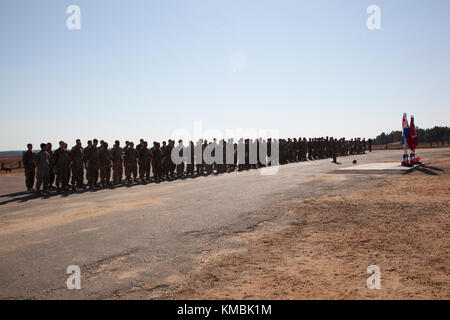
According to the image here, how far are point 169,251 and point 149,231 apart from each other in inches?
54.2

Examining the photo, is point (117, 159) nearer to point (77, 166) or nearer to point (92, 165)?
point (92, 165)

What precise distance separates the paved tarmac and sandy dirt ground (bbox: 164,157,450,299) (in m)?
0.45

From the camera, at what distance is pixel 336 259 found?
14.5 ft

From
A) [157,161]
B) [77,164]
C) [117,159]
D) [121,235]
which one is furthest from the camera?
[157,161]

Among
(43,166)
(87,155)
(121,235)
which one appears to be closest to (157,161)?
(87,155)

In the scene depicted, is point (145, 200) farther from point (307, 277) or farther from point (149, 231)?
point (307, 277)

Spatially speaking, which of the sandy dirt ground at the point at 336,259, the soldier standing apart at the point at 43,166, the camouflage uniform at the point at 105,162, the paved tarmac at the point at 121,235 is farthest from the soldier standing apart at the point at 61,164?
the sandy dirt ground at the point at 336,259

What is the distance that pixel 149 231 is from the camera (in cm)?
618

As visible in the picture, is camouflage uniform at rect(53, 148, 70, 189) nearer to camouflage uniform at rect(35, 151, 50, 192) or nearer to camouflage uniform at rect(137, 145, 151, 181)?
camouflage uniform at rect(35, 151, 50, 192)

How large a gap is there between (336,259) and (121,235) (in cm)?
386

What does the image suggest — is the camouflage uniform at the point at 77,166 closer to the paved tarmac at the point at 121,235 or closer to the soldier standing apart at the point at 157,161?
the paved tarmac at the point at 121,235

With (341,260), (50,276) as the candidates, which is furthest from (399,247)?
(50,276)

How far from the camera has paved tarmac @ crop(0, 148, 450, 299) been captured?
3.85 meters

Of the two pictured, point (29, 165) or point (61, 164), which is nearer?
point (29, 165)
